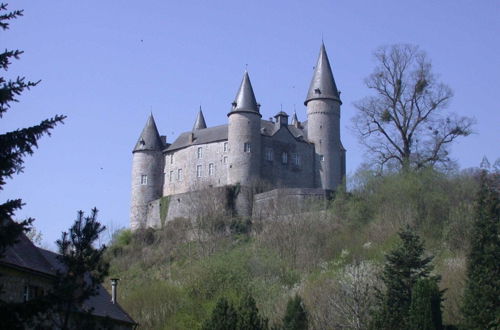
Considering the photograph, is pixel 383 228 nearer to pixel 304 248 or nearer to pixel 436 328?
pixel 304 248

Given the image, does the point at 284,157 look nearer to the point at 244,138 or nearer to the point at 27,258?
the point at 244,138

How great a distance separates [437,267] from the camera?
117 ft

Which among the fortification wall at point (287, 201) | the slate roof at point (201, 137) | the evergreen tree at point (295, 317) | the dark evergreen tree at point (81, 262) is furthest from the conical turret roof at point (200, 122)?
the dark evergreen tree at point (81, 262)

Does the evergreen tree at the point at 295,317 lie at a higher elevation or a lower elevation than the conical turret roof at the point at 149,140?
lower

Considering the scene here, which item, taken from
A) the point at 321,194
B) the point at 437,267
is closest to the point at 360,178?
the point at 321,194

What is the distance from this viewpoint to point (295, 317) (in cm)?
3100

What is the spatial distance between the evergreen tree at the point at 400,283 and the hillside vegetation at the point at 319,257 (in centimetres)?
188

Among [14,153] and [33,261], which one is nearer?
[14,153]

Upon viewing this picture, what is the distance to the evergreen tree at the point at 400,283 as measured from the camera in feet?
90.5

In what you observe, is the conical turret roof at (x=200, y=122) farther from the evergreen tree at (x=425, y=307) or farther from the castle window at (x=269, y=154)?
the evergreen tree at (x=425, y=307)

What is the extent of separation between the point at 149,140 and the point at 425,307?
145 ft

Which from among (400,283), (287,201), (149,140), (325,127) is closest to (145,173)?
(149,140)

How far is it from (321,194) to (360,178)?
7.28 m

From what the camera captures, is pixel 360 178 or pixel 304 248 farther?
pixel 360 178
